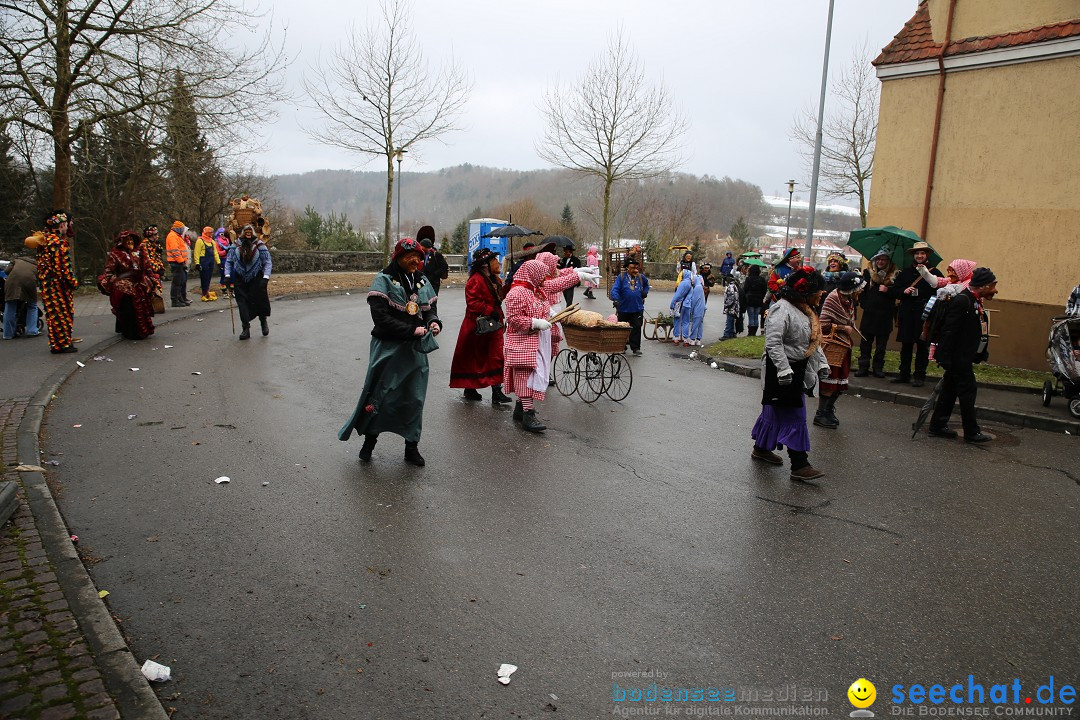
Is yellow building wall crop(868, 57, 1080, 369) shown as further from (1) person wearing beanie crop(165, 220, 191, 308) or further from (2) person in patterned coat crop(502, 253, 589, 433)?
(1) person wearing beanie crop(165, 220, 191, 308)

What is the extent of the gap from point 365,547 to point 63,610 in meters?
1.70

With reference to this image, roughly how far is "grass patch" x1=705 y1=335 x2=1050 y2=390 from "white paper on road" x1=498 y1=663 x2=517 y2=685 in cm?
718

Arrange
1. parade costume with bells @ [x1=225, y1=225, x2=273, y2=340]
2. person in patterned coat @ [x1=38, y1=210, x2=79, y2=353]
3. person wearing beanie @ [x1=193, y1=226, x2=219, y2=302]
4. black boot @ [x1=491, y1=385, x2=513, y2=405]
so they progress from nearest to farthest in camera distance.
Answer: black boot @ [x1=491, y1=385, x2=513, y2=405], person in patterned coat @ [x1=38, y1=210, x2=79, y2=353], parade costume with bells @ [x1=225, y1=225, x2=273, y2=340], person wearing beanie @ [x1=193, y1=226, x2=219, y2=302]

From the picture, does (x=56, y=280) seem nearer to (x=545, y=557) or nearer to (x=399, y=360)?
(x=399, y=360)

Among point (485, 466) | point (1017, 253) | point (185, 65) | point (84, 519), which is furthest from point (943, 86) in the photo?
point (185, 65)

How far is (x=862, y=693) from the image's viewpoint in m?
3.44

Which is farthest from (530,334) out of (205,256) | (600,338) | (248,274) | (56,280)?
(205,256)

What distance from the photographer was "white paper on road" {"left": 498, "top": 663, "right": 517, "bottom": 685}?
11.3 feet

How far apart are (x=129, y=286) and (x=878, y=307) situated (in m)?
12.5

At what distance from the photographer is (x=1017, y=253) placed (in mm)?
13000

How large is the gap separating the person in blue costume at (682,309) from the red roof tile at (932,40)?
568cm

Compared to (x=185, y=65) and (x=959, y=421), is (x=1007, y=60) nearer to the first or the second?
(x=959, y=421)

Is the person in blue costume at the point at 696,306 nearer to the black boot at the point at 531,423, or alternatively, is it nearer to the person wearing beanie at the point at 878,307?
the person wearing beanie at the point at 878,307

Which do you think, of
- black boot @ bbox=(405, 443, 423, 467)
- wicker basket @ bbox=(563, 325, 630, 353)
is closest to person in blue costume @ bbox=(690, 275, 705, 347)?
Result: wicker basket @ bbox=(563, 325, 630, 353)
